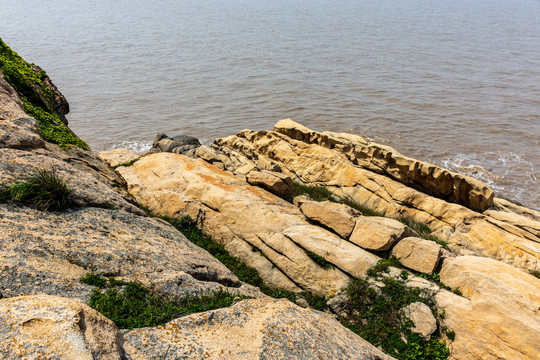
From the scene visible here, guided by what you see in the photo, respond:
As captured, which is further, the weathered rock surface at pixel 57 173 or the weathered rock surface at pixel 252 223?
the weathered rock surface at pixel 252 223

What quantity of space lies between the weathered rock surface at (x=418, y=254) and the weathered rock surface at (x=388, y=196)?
277 centimetres

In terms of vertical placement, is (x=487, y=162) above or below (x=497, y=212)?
below

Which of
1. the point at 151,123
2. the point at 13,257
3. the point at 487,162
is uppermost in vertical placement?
the point at 13,257

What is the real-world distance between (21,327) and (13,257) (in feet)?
7.67

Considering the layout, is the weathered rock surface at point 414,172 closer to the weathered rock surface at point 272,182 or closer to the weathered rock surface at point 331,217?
the weathered rock surface at point 272,182

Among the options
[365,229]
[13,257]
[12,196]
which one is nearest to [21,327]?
[13,257]

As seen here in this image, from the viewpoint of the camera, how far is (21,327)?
4113 mm

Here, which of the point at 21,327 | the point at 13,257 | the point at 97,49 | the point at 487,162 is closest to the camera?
the point at 21,327

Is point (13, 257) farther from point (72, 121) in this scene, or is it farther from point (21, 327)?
point (72, 121)

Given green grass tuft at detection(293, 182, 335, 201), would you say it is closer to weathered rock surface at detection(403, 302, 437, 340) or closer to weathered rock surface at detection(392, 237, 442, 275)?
weathered rock surface at detection(392, 237, 442, 275)

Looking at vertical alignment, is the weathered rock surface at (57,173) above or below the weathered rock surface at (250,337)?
above

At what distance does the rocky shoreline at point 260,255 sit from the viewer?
5.48 meters

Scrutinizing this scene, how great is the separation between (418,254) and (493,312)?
2.58 metres

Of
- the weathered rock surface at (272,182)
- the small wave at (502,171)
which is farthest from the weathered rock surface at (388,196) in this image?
the small wave at (502,171)
